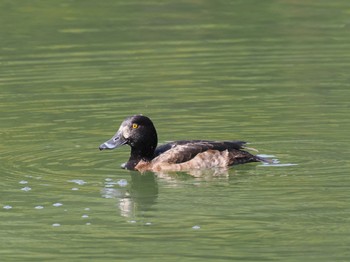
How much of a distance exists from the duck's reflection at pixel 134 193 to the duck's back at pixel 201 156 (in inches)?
10.0

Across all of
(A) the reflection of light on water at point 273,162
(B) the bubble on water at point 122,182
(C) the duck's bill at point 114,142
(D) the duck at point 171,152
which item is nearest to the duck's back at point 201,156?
(D) the duck at point 171,152

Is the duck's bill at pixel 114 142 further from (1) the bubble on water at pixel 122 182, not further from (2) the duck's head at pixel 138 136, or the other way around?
(1) the bubble on water at pixel 122 182

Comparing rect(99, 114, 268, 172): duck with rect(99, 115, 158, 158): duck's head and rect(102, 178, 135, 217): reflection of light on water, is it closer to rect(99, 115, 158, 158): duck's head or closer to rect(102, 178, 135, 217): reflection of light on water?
rect(99, 115, 158, 158): duck's head

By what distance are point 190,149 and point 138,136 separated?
2.17 feet

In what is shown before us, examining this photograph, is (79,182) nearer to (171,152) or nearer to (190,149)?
(171,152)

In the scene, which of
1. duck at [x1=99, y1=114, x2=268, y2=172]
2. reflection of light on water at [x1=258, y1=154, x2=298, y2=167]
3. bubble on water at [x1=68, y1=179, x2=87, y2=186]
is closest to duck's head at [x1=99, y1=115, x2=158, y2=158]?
duck at [x1=99, y1=114, x2=268, y2=172]

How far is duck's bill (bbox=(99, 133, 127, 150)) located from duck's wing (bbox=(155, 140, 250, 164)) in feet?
1.48

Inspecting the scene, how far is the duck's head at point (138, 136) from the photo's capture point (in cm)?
1479

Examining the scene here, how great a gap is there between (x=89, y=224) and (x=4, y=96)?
7.85 m

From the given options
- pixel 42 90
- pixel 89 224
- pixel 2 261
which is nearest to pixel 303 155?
pixel 89 224

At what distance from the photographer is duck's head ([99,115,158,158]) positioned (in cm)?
1479

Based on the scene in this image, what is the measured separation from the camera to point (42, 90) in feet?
65.4

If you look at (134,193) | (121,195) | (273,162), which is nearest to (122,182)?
(134,193)

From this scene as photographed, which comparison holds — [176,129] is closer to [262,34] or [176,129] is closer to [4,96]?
[4,96]
